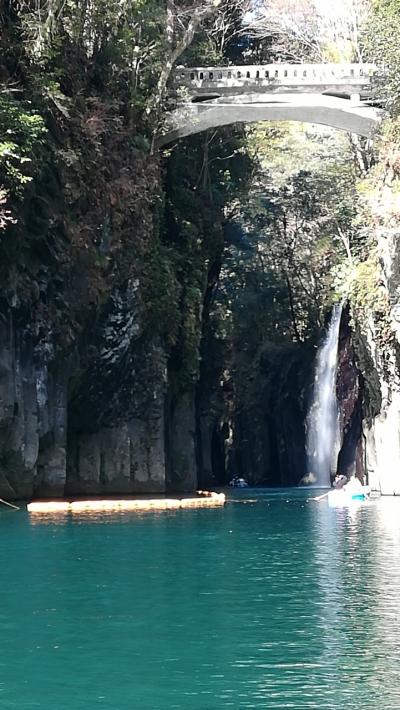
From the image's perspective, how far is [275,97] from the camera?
107ft

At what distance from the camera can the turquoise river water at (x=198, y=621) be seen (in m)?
8.12

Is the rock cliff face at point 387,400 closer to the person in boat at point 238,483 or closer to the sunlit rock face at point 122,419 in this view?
the sunlit rock face at point 122,419

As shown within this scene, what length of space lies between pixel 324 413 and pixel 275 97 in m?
18.7

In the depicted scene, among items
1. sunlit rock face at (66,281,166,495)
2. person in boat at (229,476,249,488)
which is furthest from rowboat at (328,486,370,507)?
person in boat at (229,476,249,488)

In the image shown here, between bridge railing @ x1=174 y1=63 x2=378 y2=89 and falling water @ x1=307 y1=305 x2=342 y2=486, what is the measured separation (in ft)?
46.2

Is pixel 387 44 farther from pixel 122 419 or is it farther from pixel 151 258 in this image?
pixel 122 419

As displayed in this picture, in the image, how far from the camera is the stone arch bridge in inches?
1267

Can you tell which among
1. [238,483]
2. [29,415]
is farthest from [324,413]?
[29,415]

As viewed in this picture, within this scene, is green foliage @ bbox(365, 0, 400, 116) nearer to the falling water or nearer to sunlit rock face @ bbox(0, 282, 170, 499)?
sunlit rock face @ bbox(0, 282, 170, 499)

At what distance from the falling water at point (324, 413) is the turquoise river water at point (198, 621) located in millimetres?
27175

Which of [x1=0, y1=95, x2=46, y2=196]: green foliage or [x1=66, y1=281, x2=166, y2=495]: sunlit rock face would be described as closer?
[x1=0, y1=95, x2=46, y2=196]: green foliage

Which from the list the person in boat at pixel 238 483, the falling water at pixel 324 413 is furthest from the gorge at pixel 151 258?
the person in boat at pixel 238 483

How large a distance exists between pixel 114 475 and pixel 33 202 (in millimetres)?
10030

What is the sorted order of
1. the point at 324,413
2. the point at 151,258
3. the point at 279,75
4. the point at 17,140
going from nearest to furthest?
the point at 17,140
the point at 151,258
the point at 279,75
the point at 324,413
